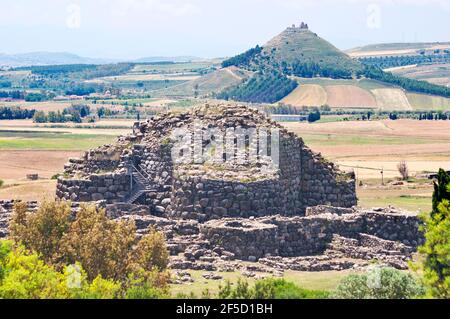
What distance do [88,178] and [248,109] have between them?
6.47 m

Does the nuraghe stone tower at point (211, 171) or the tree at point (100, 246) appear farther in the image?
the nuraghe stone tower at point (211, 171)

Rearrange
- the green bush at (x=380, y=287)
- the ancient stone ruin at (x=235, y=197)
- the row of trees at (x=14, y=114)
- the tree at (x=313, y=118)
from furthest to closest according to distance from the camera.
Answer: the row of trees at (x=14, y=114) → the tree at (x=313, y=118) → the ancient stone ruin at (x=235, y=197) → the green bush at (x=380, y=287)

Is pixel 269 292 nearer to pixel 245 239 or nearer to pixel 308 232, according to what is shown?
pixel 245 239

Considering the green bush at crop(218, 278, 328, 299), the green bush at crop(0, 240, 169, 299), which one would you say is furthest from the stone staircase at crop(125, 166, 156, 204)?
the green bush at crop(218, 278, 328, 299)

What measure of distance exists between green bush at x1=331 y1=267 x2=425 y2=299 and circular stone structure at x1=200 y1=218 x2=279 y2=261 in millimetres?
8866

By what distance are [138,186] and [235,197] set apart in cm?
489

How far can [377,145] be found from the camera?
416 ft

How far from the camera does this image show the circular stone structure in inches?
1652

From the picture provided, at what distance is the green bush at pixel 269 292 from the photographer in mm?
31352

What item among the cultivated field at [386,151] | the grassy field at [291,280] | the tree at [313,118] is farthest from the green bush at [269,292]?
the tree at [313,118]

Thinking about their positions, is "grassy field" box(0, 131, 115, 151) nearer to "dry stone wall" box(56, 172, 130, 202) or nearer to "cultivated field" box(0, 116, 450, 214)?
"cultivated field" box(0, 116, 450, 214)

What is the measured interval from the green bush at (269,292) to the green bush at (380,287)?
1.89 ft

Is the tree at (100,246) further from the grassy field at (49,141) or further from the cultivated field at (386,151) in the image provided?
the grassy field at (49,141)

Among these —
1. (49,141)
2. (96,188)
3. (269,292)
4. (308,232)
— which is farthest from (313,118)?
(269,292)
